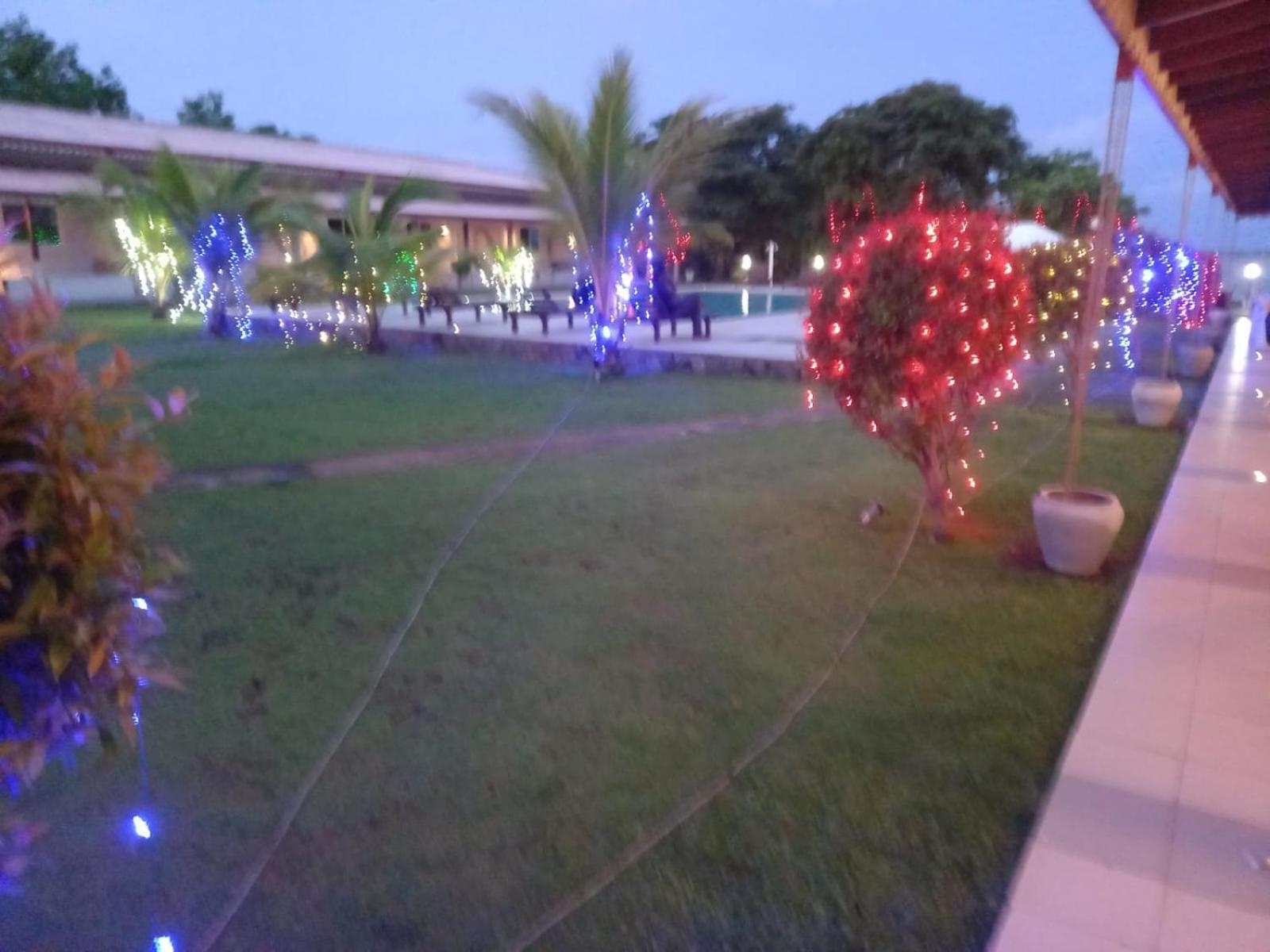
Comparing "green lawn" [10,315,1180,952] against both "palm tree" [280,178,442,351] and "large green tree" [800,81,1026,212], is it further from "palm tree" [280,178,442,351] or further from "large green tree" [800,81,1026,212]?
"large green tree" [800,81,1026,212]

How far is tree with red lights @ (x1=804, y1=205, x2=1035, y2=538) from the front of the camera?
4832 mm

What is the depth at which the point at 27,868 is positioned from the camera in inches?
105

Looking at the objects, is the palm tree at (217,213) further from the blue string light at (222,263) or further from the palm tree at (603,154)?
the palm tree at (603,154)

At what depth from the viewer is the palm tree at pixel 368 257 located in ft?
51.0

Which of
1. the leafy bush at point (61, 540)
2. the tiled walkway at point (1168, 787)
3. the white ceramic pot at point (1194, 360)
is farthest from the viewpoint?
the white ceramic pot at point (1194, 360)

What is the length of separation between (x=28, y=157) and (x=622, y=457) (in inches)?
1000

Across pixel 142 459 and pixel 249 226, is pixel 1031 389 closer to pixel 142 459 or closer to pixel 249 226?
pixel 142 459

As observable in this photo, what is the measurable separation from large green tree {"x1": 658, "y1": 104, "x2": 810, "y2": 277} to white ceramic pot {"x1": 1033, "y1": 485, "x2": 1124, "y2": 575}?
29747 mm

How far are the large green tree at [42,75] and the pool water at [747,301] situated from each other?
1005 inches

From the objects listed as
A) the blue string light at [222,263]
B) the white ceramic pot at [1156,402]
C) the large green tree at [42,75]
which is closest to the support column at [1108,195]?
the white ceramic pot at [1156,402]

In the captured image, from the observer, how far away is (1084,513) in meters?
4.77

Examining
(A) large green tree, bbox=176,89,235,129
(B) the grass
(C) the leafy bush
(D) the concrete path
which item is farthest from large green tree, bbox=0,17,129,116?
(C) the leafy bush

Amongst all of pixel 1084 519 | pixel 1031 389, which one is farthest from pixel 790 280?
pixel 1084 519

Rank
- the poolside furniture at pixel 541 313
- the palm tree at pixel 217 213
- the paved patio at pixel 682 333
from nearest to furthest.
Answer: the paved patio at pixel 682 333, the poolside furniture at pixel 541 313, the palm tree at pixel 217 213
